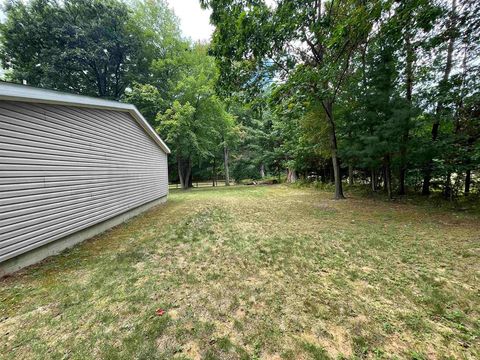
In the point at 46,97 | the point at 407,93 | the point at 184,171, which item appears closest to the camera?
the point at 46,97

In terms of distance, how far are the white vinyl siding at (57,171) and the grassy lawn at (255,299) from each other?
656 millimetres

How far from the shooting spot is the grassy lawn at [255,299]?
66.1 inches

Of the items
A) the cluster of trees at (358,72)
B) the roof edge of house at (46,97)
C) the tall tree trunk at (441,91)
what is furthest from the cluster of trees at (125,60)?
the tall tree trunk at (441,91)

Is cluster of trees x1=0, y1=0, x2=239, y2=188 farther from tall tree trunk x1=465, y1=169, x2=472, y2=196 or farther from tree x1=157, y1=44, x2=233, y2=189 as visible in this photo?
tall tree trunk x1=465, y1=169, x2=472, y2=196

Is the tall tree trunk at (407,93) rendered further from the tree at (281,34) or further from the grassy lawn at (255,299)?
the grassy lawn at (255,299)

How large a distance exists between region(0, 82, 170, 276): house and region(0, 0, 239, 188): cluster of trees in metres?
8.82

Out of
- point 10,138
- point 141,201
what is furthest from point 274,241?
point 141,201

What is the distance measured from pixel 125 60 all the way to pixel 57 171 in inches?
746

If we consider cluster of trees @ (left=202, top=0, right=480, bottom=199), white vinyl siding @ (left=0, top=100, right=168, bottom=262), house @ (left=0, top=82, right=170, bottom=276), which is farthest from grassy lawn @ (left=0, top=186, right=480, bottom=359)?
cluster of trees @ (left=202, top=0, right=480, bottom=199)

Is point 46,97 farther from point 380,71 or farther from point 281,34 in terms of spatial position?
point 380,71

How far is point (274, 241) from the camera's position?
4109 mm

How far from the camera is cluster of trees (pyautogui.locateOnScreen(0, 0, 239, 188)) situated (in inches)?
569

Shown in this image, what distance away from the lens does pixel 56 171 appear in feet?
12.9

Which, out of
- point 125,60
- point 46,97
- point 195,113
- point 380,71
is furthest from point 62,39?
point 380,71
